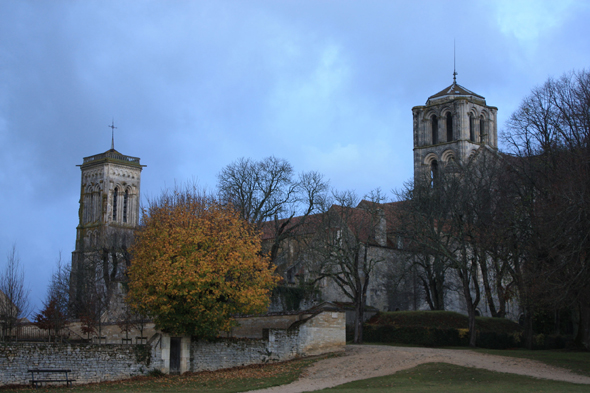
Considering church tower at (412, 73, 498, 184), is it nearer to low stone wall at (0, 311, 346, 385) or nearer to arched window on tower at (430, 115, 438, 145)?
arched window on tower at (430, 115, 438, 145)

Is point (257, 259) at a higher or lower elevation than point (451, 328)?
higher

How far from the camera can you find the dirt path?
21.0 metres

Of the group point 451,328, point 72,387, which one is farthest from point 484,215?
point 72,387

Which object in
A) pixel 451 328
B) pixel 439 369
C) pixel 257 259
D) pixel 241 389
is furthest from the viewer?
pixel 451 328

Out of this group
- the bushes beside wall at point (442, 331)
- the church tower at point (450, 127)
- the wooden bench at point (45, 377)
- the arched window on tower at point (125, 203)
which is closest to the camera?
the wooden bench at point (45, 377)

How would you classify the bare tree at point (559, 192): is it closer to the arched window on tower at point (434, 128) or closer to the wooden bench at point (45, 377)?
the wooden bench at point (45, 377)

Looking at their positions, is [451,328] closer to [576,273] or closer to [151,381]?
[576,273]

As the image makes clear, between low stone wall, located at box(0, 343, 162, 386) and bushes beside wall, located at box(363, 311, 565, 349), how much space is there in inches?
562

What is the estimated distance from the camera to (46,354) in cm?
2172

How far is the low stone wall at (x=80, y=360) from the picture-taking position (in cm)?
2112

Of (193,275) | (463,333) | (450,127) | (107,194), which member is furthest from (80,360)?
(107,194)

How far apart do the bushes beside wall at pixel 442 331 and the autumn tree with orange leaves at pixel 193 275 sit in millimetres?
9756

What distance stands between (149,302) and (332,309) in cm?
797

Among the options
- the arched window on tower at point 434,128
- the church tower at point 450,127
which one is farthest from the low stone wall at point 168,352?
the arched window on tower at point 434,128
